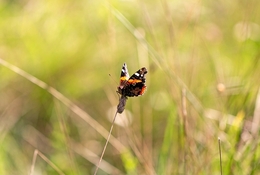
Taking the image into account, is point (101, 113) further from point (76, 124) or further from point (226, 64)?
point (226, 64)

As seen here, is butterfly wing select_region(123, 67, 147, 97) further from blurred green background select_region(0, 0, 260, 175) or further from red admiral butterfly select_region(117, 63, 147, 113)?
blurred green background select_region(0, 0, 260, 175)

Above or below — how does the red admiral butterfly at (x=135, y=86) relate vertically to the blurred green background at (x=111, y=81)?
below

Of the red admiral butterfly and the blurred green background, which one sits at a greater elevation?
the blurred green background

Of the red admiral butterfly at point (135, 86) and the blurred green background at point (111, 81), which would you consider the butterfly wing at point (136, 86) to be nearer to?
the red admiral butterfly at point (135, 86)

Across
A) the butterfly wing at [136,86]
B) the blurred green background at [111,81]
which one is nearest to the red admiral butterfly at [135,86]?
the butterfly wing at [136,86]

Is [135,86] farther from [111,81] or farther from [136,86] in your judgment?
[111,81]

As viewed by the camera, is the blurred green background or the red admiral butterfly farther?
the blurred green background

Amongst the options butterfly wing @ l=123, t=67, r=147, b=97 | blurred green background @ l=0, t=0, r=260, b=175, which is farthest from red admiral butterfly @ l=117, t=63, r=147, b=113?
blurred green background @ l=0, t=0, r=260, b=175

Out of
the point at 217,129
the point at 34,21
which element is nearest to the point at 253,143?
the point at 217,129
